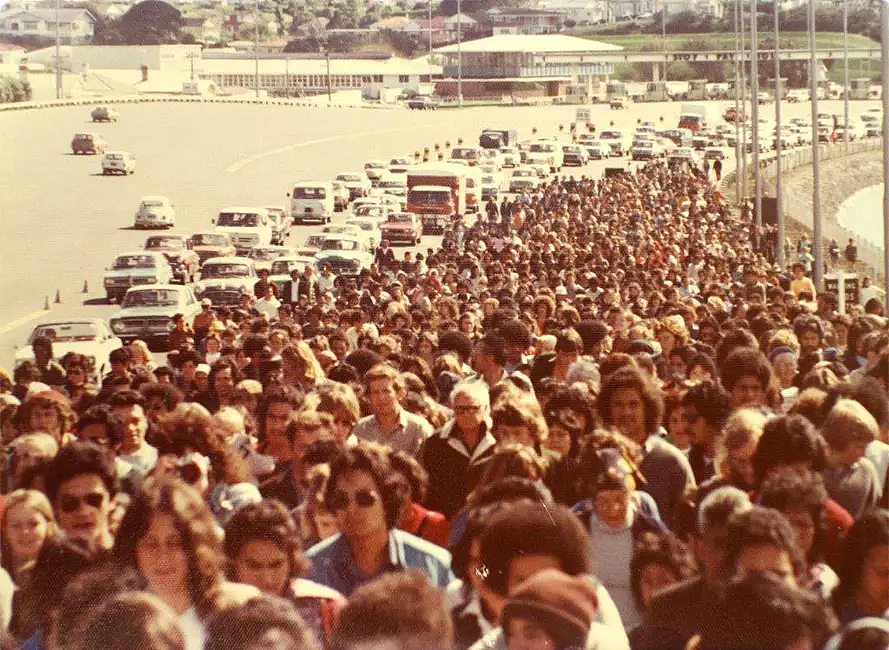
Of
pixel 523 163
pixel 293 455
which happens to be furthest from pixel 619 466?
pixel 523 163

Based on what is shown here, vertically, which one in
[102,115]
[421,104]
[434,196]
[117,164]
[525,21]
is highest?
[525,21]

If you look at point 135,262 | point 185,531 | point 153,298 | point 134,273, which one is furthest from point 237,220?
point 185,531

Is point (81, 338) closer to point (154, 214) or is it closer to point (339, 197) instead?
point (154, 214)

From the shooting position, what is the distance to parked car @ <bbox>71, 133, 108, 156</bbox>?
3145 inches

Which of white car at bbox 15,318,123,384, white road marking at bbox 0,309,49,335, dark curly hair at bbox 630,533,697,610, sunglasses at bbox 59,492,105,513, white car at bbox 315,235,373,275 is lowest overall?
white road marking at bbox 0,309,49,335

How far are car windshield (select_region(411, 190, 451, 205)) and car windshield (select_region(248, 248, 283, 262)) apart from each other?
14199 mm

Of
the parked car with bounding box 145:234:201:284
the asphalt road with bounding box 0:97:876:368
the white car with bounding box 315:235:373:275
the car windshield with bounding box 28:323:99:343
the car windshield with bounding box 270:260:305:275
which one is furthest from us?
the asphalt road with bounding box 0:97:876:368

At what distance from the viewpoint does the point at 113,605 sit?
470 centimetres

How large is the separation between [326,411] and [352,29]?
14452 cm

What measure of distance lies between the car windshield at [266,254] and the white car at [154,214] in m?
11.8

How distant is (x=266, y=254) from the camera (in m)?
43.9

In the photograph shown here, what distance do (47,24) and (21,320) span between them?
66150 mm

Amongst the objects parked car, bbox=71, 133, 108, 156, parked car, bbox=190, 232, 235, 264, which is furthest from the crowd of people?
parked car, bbox=71, 133, 108, 156

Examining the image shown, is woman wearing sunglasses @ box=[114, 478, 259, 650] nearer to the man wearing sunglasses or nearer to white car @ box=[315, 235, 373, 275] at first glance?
the man wearing sunglasses
